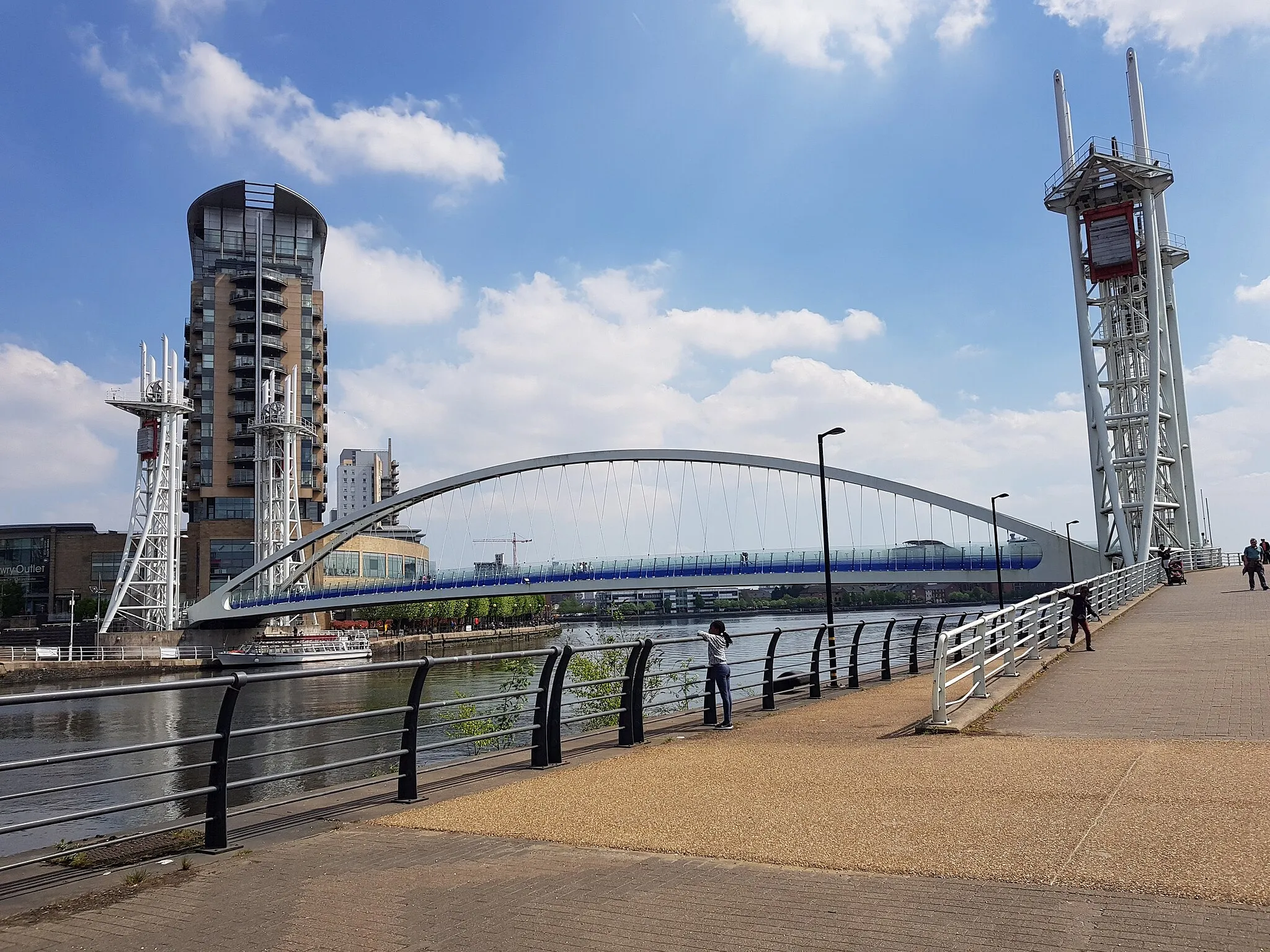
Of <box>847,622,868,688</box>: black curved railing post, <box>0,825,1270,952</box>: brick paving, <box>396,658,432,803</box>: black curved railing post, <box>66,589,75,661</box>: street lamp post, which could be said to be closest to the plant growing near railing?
<box>847,622,868,688</box>: black curved railing post

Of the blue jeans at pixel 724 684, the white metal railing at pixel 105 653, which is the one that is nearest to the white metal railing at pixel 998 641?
the blue jeans at pixel 724 684

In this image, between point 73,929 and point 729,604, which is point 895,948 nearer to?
point 73,929

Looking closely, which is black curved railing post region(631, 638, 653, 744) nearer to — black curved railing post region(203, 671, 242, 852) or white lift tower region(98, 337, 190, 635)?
black curved railing post region(203, 671, 242, 852)

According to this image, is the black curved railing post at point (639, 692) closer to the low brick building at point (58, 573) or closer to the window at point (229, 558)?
the window at point (229, 558)

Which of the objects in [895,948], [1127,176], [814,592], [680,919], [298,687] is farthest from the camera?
[814,592]

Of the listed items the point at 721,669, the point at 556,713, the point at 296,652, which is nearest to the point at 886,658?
the point at 721,669

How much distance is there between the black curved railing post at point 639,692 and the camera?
11.1 m

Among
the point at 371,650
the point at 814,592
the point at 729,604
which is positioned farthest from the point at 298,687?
the point at 814,592

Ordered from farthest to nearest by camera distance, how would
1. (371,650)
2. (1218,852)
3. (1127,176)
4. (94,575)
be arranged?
(94,575) < (371,650) < (1127,176) < (1218,852)

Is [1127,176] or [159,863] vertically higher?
[1127,176]

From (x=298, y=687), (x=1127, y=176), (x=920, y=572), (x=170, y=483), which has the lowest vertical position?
A: (x=298, y=687)

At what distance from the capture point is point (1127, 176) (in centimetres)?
5600

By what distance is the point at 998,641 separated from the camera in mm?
14414

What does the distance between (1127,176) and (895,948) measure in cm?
6047
